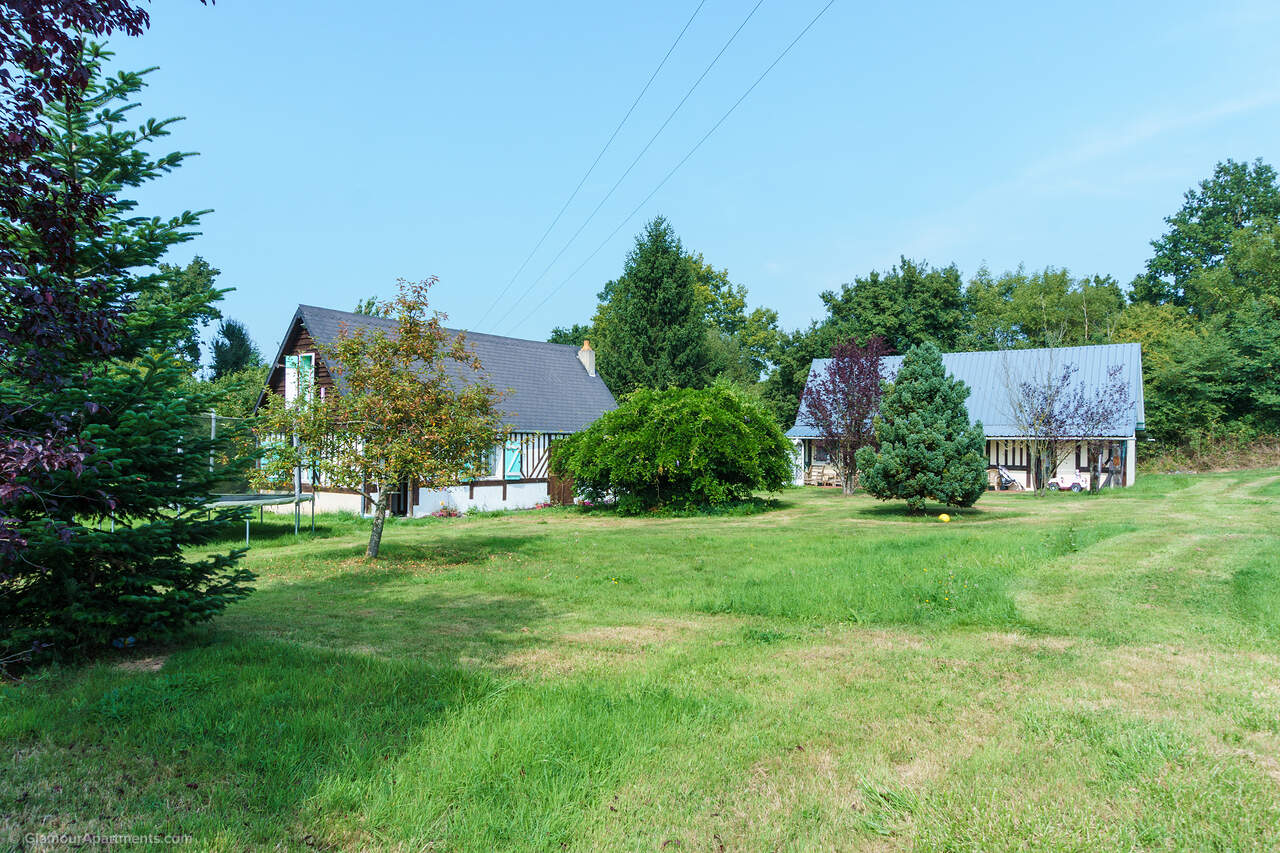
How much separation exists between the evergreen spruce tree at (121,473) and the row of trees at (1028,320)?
26988 mm

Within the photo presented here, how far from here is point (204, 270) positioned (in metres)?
47.5

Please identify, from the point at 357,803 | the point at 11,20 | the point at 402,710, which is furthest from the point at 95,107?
the point at 357,803

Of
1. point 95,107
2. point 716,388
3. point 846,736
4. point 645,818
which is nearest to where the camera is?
point 645,818

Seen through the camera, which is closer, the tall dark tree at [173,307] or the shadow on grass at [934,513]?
the tall dark tree at [173,307]

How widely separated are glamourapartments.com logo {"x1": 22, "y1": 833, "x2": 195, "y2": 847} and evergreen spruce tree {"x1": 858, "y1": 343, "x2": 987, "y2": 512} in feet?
58.3

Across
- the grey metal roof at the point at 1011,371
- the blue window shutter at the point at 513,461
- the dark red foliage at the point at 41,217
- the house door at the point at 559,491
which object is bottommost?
the house door at the point at 559,491

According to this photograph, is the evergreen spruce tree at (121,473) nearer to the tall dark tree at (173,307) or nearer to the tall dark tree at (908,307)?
the tall dark tree at (173,307)

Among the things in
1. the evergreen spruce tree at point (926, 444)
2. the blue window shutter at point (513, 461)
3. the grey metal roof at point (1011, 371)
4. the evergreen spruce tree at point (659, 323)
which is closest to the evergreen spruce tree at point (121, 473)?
the evergreen spruce tree at point (926, 444)

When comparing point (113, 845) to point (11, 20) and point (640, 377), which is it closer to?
point (11, 20)

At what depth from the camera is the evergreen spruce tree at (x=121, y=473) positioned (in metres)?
5.71

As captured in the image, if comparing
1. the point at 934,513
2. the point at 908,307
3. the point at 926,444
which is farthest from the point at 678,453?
the point at 908,307

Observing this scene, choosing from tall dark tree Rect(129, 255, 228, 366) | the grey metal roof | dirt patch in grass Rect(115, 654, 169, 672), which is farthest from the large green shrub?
dirt patch in grass Rect(115, 654, 169, 672)

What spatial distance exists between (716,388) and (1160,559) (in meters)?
13.4

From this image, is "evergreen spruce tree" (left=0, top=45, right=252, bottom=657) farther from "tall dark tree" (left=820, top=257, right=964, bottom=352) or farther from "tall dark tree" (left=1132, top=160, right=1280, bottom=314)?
"tall dark tree" (left=1132, top=160, right=1280, bottom=314)
